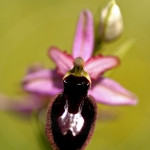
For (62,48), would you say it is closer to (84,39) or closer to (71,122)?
(84,39)

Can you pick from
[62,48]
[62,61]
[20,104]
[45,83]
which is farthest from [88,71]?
[62,48]

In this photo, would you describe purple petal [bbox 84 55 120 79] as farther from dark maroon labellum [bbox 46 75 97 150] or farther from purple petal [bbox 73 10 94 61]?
dark maroon labellum [bbox 46 75 97 150]

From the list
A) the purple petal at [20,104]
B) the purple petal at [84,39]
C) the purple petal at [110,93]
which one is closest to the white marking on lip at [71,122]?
the purple petal at [110,93]

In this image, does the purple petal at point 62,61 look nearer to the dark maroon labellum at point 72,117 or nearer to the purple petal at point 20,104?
the dark maroon labellum at point 72,117

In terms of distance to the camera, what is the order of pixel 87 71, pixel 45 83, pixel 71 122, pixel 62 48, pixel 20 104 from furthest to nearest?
pixel 62 48, pixel 20 104, pixel 45 83, pixel 87 71, pixel 71 122

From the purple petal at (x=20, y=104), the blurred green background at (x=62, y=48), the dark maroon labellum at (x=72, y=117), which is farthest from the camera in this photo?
the blurred green background at (x=62, y=48)

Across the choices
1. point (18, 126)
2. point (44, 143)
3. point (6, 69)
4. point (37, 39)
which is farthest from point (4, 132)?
point (44, 143)
